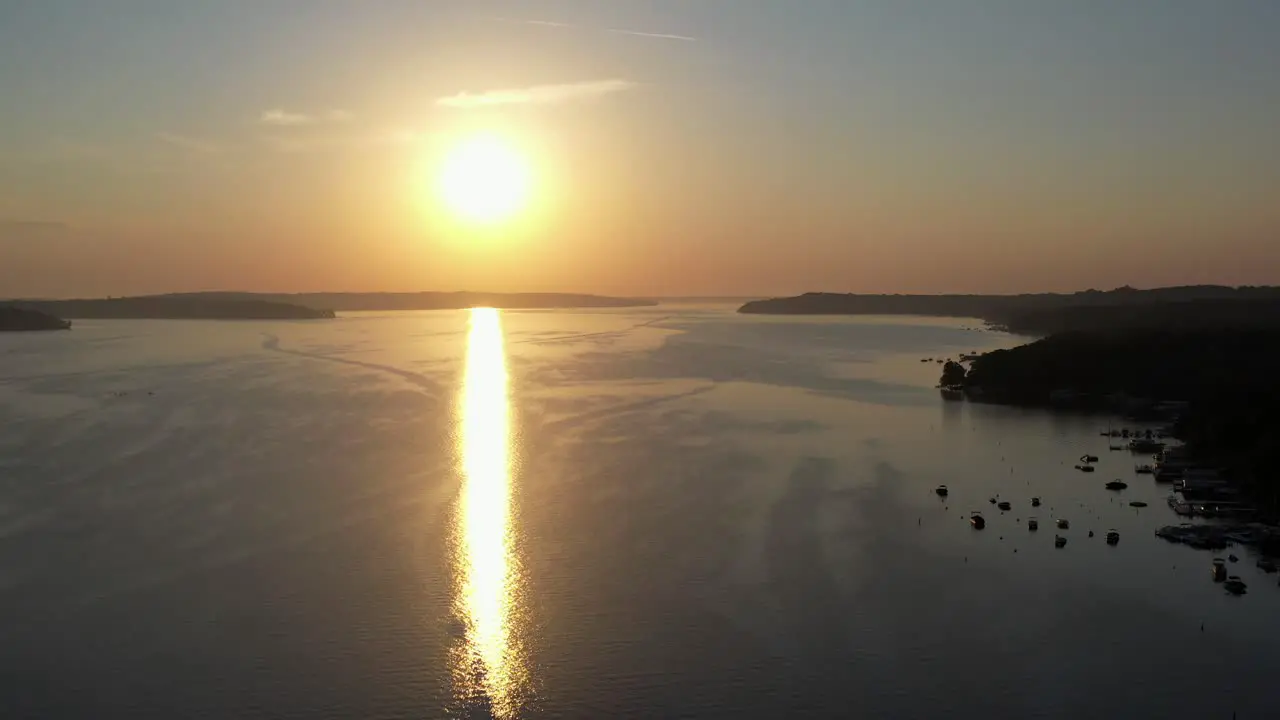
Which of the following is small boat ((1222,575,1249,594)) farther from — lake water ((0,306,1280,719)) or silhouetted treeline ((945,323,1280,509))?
silhouetted treeline ((945,323,1280,509))

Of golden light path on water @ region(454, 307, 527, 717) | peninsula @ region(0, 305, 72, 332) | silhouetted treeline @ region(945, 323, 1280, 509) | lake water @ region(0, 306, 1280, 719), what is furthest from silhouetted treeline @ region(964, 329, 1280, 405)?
peninsula @ region(0, 305, 72, 332)

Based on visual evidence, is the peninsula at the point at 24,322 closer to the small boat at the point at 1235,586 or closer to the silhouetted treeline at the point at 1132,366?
the silhouetted treeline at the point at 1132,366

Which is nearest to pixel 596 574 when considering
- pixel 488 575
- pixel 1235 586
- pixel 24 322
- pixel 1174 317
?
pixel 488 575

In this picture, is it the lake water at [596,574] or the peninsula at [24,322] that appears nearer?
the lake water at [596,574]

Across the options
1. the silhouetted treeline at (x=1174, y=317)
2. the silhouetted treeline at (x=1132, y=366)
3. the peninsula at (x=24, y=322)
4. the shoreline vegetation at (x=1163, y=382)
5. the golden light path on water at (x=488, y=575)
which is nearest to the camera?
the golden light path on water at (x=488, y=575)

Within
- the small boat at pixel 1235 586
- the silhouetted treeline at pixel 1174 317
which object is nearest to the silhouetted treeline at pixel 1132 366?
the silhouetted treeline at pixel 1174 317

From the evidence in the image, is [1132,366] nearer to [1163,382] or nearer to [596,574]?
[1163,382]

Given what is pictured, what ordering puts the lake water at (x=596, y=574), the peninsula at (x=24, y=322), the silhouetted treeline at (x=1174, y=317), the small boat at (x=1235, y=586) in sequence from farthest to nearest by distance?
the peninsula at (x=24, y=322) → the silhouetted treeline at (x=1174, y=317) → the small boat at (x=1235, y=586) → the lake water at (x=596, y=574)
